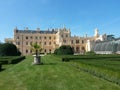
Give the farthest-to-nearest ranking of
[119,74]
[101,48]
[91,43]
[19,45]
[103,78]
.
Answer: [19,45], [91,43], [101,48], [103,78], [119,74]

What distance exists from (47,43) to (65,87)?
7293 cm

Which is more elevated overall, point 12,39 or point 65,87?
point 12,39

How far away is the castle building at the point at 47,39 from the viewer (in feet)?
257

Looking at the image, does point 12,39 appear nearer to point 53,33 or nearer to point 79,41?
point 53,33

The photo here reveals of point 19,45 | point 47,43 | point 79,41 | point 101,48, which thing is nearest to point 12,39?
point 19,45

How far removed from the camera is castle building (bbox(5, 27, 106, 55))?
78438 mm

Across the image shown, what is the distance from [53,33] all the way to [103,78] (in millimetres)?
72279

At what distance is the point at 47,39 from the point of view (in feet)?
269

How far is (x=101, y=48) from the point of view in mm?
64438

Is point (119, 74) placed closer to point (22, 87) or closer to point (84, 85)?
point (84, 85)

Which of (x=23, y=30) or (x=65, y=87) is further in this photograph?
(x=23, y=30)

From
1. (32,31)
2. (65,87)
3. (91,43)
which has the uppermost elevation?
(32,31)

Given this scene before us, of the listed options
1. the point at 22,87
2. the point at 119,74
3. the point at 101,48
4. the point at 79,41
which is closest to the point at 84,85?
the point at 119,74

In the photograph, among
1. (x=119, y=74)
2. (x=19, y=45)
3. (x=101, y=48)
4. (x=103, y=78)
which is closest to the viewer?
(x=119, y=74)
